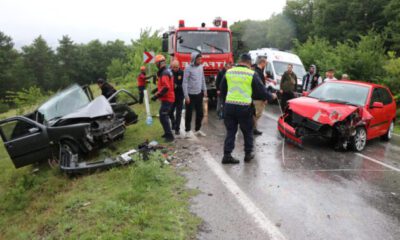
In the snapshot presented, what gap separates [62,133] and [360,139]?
6202mm

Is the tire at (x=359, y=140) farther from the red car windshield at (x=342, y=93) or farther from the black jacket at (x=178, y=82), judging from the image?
the black jacket at (x=178, y=82)

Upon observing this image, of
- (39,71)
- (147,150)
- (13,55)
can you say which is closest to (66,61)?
(39,71)

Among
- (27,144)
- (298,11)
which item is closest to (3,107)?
(298,11)

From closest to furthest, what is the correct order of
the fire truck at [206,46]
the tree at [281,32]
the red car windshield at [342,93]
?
1. the red car windshield at [342,93]
2. the fire truck at [206,46]
3. the tree at [281,32]

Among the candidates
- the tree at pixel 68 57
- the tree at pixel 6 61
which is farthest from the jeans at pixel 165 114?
the tree at pixel 68 57

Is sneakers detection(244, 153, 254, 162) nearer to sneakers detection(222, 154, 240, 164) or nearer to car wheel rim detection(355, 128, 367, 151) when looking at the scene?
sneakers detection(222, 154, 240, 164)

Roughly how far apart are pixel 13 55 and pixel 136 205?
7183cm

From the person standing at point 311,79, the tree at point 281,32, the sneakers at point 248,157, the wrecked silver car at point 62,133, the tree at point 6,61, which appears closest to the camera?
the sneakers at point 248,157

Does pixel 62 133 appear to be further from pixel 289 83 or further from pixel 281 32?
pixel 281 32

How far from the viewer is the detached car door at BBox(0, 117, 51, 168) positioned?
20.2 feet

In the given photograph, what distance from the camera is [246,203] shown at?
4.42m

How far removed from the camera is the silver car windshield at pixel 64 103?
7.01 meters

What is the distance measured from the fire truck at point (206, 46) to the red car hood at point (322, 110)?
4.45 m

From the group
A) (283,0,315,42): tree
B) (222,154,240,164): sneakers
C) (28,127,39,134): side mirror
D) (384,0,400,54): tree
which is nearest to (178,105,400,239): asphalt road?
(222,154,240,164): sneakers
